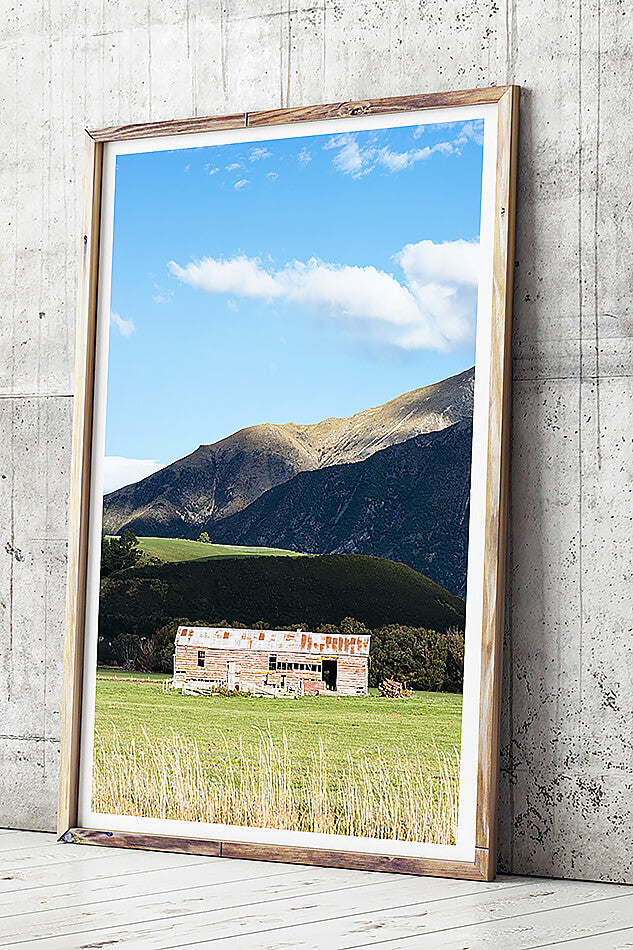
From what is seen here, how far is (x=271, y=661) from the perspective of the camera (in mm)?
3439

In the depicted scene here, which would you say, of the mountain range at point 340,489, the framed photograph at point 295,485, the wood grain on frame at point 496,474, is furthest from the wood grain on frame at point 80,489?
the wood grain on frame at point 496,474

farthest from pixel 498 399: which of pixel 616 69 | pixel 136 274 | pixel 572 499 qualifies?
pixel 136 274

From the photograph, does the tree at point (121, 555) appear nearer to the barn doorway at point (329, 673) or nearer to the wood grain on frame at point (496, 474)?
the barn doorway at point (329, 673)

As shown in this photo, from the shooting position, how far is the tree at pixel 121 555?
12.0 ft

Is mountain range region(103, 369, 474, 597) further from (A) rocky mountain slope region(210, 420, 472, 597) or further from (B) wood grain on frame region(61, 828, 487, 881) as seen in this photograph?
(B) wood grain on frame region(61, 828, 487, 881)

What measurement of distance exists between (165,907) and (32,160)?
8.16 feet

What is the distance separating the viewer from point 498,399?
3244 millimetres

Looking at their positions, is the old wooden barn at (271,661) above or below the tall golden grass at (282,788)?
above

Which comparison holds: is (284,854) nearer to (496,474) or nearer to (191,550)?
(191,550)

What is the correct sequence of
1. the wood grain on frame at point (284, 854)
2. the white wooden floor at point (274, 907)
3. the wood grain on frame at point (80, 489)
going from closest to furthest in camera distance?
the white wooden floor at point (274, 907) → the wood grain on frame at point (284, 854) → the wood grain on frame at point (80, 489)

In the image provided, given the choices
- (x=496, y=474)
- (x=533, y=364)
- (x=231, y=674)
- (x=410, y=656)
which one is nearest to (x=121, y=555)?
(x=231, y=674)

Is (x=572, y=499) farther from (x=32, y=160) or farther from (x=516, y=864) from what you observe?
(x=32, y=160)

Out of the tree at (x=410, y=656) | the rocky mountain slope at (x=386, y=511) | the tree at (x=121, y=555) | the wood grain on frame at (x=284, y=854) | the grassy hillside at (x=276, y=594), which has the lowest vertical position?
the wood grain on frame at (x=284, y=854)

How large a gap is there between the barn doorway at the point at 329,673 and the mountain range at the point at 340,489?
34cm
